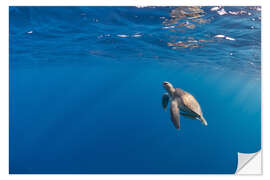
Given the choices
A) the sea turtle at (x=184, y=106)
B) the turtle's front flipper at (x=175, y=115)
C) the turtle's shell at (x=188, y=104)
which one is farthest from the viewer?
the turtle's shell at (x=188, y=104)

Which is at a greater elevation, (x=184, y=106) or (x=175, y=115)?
(x=184, y=106)

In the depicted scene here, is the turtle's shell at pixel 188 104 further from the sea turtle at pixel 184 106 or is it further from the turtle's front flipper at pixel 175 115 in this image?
the turtle's front flipper at pixel 175 115

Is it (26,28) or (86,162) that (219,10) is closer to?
(26,28)

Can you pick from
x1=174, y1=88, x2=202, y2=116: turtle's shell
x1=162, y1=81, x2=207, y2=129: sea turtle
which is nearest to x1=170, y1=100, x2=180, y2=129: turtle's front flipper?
x1=162, y1=81, x2=207, y2=129: sea turtle

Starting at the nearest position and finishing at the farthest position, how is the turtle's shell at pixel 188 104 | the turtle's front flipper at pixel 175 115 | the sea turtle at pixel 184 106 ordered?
the turtle's front flipper at pixel 175 115
the sea turtle at pixel 184 106
the turtle's shell at pixel 188 104

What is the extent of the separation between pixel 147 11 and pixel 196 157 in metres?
17.0

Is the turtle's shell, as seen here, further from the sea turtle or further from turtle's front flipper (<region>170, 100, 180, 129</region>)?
turtle's front flipper (<region>170, 100, 180, 129</region>)

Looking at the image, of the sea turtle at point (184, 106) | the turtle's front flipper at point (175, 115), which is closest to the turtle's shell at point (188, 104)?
the sea turtle at point (184, 106)

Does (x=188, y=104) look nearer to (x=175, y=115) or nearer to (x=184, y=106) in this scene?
(x=184, y=106)

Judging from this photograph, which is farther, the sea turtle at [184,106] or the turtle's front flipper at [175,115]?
the sea turtle at [184,106]

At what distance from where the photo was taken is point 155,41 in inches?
398

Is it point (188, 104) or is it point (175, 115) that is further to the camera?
point (188, 104)

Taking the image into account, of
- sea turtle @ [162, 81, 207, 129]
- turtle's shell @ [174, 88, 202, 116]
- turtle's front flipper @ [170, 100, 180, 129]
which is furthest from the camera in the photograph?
turtle's shell @ [174, 88, 202, 116]

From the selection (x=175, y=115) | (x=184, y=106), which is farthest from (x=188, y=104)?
(x=175, y=115)
